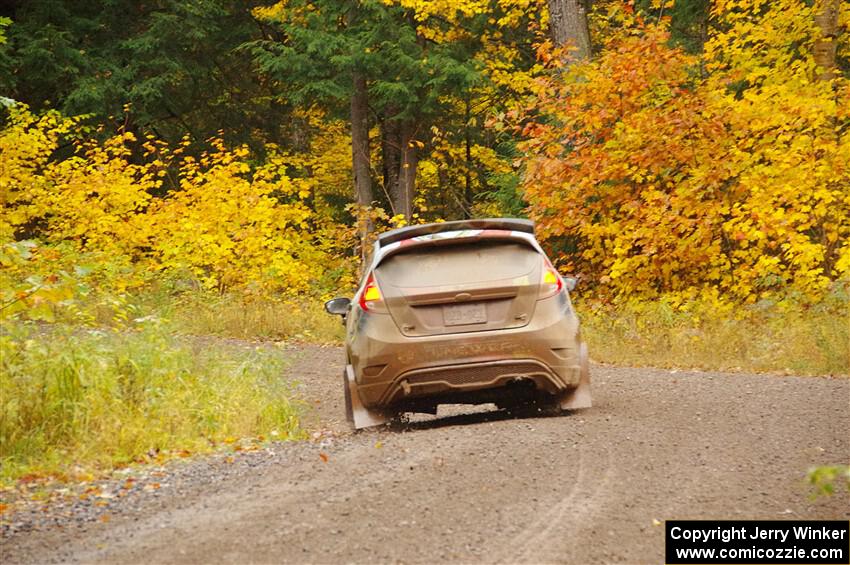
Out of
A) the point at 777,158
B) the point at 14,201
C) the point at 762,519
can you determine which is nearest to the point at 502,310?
the point at 762,519

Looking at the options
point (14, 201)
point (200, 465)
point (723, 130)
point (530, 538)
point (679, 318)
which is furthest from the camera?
point (14, 201)

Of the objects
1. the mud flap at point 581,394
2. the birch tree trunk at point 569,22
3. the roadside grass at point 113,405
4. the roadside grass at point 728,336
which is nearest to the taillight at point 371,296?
the roadside grass at point 113,405

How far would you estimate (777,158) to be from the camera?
1814 cm

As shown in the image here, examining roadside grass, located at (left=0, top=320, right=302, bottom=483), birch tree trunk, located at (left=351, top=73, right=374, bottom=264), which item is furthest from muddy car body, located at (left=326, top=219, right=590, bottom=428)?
birch tree trunk, located at (left=351, top=73, right=374, bottom=264)

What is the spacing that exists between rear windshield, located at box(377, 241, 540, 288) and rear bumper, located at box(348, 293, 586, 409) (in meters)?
Answer: 0.37

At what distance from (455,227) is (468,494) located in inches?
140

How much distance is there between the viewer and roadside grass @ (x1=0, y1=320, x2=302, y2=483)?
9.12 metres

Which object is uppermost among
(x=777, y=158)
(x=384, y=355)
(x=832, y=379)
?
(x=777, y=158)

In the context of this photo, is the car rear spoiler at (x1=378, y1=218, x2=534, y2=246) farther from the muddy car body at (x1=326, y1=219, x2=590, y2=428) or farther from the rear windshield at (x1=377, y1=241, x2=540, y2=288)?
the rear windshield at (x1=377, y1=241, x2=540, y2=288)

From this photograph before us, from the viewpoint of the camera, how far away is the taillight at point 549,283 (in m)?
9.71

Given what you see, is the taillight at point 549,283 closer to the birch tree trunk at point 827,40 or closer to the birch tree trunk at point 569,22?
the birch tree trunk at point 827,40

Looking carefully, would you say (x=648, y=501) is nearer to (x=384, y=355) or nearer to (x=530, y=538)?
(x=530, y=538)

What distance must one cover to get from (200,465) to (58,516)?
156 cm

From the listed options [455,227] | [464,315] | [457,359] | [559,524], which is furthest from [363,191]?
[559,524]
